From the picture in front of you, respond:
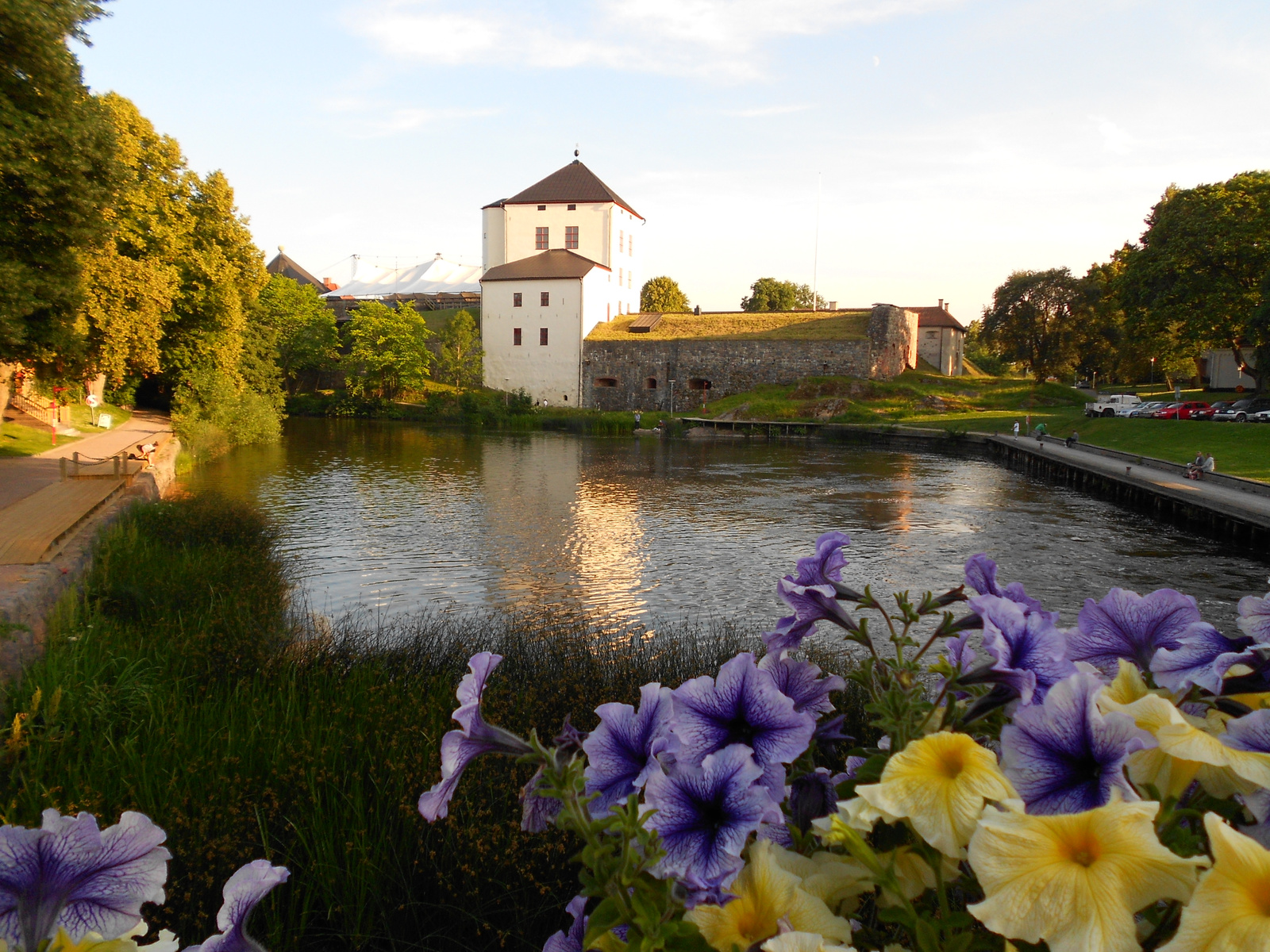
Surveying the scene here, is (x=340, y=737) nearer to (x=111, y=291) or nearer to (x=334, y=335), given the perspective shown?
(x=111, y=291)

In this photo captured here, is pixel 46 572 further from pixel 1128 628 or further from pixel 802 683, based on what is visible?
pixel 1128 628

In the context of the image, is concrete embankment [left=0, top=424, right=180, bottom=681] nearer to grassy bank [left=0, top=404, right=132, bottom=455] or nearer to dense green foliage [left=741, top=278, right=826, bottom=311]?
grassy bank [left=0, top=404, right=132, bottom=455]

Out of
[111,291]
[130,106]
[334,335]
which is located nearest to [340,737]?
[111,291]

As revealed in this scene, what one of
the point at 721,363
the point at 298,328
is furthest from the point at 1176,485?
the point at 298,328

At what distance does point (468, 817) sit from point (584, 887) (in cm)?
256

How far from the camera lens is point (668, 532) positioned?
14.8 meters

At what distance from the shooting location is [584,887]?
0.87 meters

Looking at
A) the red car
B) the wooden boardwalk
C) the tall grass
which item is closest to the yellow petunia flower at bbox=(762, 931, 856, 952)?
the tall grass

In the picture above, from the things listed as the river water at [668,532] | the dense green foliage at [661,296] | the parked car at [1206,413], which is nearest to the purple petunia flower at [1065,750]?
the river water at [668,532]

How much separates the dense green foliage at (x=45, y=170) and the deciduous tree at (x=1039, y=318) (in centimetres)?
4851

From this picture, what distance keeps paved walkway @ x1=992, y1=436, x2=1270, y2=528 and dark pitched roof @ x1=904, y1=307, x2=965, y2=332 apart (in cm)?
3053

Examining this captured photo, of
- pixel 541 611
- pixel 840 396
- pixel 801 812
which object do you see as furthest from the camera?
pixel 840 396

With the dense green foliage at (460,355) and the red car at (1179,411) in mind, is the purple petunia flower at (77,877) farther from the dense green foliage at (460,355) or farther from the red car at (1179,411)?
the dense green foliage at (460,355)

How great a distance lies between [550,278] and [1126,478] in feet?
115
